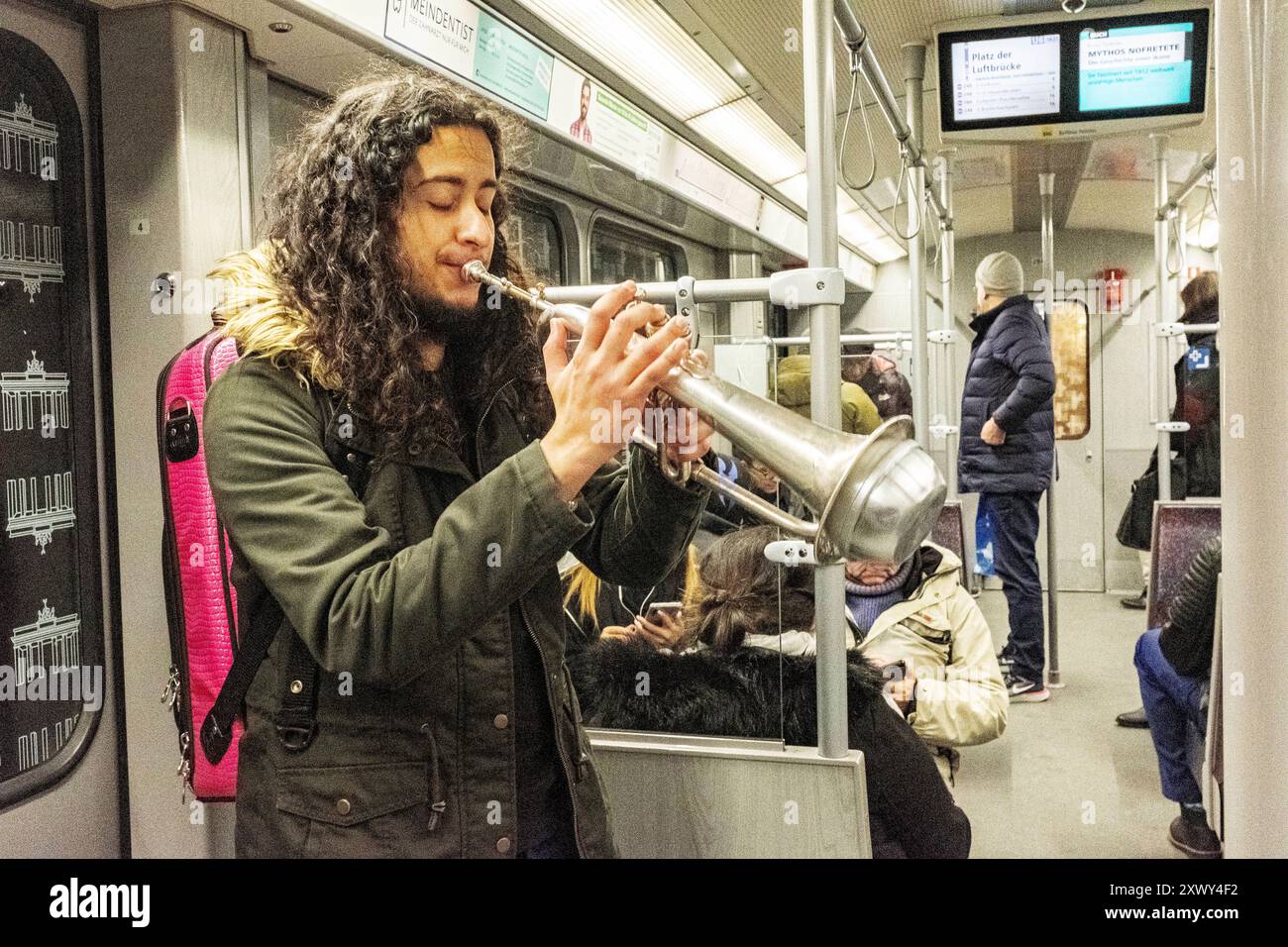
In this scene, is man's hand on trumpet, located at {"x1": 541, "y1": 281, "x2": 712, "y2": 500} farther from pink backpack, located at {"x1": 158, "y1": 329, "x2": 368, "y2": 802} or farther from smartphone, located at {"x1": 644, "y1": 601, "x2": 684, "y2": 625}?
smartphone, located at {"x1": 644, "y1": 601, "x2": 684, "y2": 625}

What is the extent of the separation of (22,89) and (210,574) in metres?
1.04

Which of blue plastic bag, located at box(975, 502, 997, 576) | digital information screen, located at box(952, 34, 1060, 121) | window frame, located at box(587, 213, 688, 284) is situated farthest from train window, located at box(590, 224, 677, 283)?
blue plastic bag, located at box(975, 502, 997, 576)

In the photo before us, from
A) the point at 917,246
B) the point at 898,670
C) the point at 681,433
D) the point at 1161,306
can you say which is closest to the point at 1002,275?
the point at 1161,306

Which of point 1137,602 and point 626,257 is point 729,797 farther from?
point 1137,602

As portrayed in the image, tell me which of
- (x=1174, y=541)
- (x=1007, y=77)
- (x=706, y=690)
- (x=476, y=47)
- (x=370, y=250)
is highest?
(x=1007, y=77)

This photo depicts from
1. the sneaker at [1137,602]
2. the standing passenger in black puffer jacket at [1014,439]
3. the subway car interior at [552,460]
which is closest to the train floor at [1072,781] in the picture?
the subway car interior at [552,460]

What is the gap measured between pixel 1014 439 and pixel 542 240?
245 centimetres

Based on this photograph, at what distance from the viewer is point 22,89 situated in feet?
6.48

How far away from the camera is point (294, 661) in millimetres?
1220
